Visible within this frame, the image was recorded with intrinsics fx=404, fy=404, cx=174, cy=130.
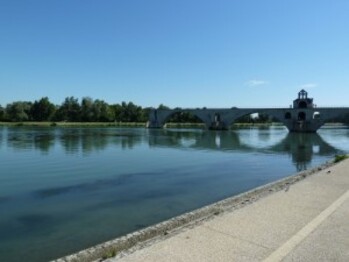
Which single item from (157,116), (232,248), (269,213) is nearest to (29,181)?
(269,213)

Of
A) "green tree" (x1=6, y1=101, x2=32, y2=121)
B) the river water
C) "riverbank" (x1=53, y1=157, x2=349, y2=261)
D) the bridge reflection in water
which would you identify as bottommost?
the bridge reflection in water

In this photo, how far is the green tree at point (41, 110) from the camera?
441 feet

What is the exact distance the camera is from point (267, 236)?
767 centimetres

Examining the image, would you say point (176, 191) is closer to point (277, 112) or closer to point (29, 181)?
point (29, 181)

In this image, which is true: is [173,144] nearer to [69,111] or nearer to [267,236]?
[267,236]

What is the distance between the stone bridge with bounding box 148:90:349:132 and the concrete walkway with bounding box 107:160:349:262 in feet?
305

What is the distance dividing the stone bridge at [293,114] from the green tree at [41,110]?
4722cm

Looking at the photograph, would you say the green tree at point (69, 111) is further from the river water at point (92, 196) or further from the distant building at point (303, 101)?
the river water at point (92, 196)

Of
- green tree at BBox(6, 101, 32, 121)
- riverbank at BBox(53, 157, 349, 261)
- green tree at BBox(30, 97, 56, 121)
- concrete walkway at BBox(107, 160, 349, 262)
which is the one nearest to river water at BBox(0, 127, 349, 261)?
riverbank at BBox(53, 157, 349, 261)

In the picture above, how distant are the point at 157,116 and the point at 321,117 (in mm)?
55469

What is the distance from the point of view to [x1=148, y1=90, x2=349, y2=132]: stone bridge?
102 meters

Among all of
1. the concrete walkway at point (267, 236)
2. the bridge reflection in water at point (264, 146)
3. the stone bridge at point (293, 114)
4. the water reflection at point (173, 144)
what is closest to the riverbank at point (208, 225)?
the concrete walkway at point (267, 236)

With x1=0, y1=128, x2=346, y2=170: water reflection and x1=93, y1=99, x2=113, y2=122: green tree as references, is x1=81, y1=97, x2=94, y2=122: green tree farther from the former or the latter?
x1=0, y1=128, x2=346, y2=170: water reflection

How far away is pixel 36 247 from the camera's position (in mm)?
9406
